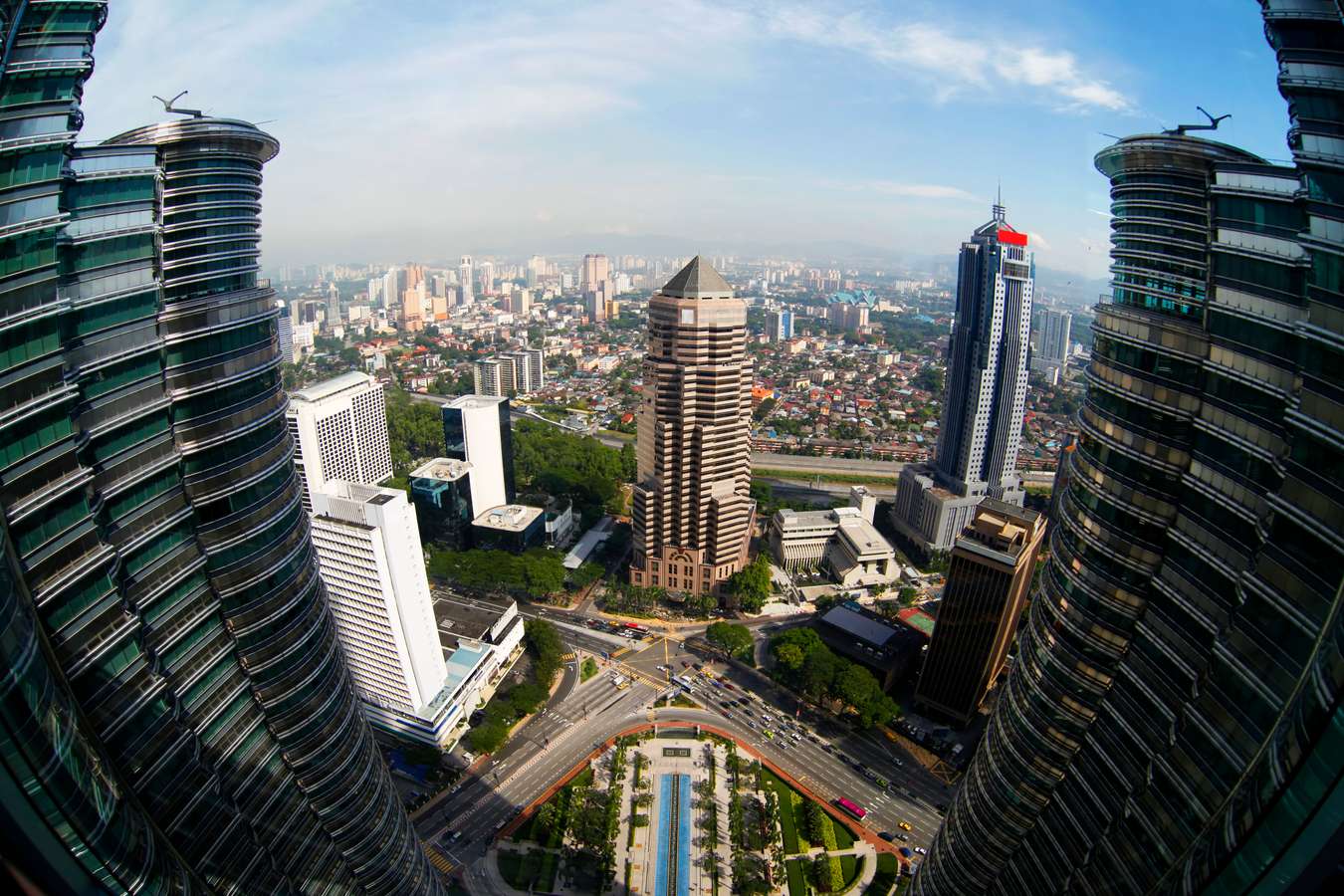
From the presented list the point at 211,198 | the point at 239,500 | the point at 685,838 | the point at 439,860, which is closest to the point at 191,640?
the point at 239,500

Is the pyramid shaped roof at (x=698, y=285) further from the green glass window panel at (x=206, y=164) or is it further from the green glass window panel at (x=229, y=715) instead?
the green glass window panel at (x=229, y=715)

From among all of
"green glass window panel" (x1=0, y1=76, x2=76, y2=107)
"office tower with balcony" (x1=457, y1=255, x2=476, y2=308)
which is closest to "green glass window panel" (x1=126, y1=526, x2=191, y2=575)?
"green glass window panel" (x1=0, y1=76, x2=76, y2=107)

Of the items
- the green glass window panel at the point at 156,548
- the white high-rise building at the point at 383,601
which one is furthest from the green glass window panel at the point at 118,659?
the white high-rise building at the point at 383,601

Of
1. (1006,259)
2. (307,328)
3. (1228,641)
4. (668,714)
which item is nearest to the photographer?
(1228,641)

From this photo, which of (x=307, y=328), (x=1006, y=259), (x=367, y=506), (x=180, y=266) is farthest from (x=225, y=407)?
(x=307, y=328)

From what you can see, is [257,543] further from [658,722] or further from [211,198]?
[658,722]

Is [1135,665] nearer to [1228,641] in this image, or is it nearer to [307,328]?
[1228,641]

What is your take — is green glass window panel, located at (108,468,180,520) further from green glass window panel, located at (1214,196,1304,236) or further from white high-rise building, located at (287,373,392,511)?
white high-rise building, located at (287,373,392,511)
